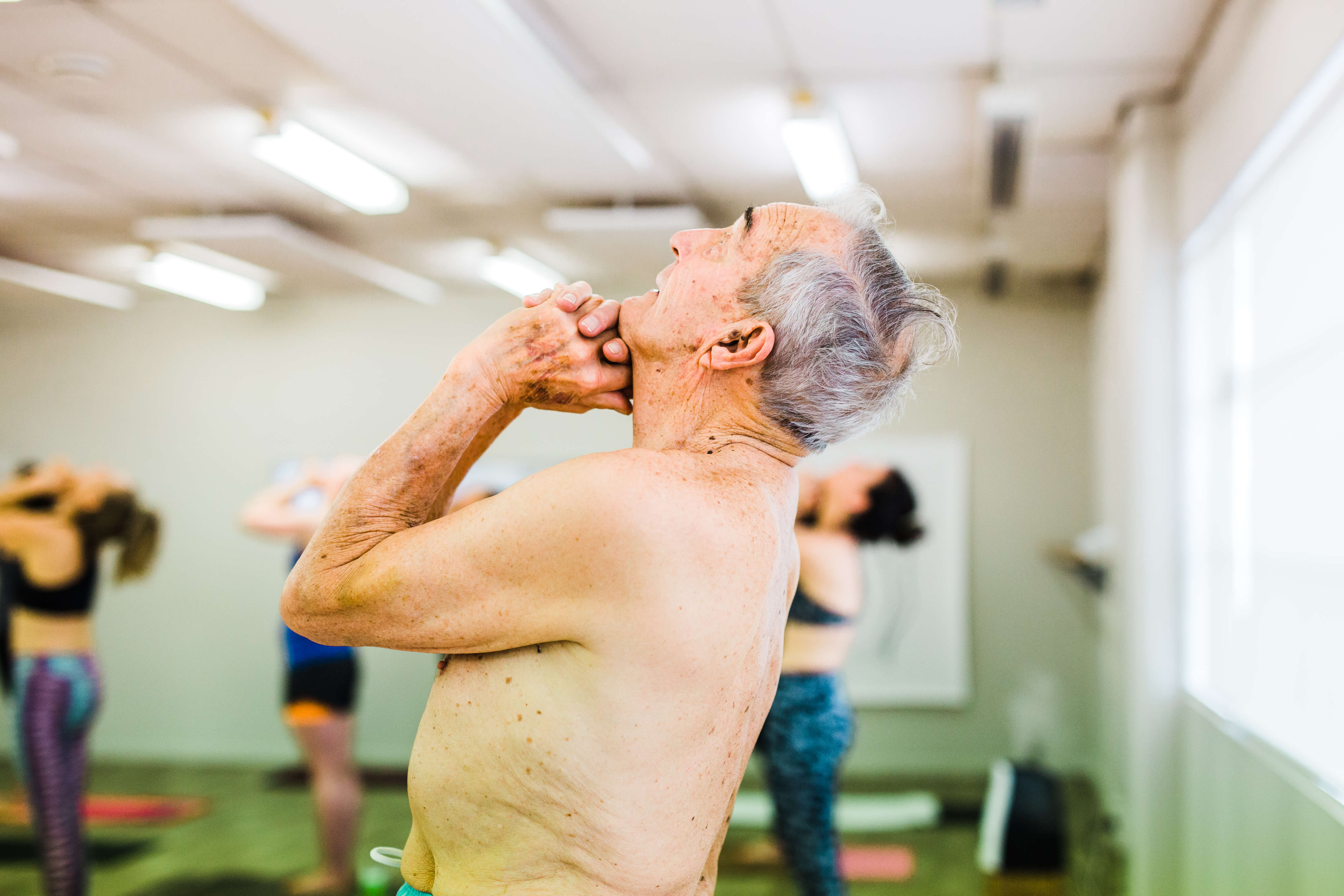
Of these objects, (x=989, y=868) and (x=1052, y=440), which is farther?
(x=1052, y=440)

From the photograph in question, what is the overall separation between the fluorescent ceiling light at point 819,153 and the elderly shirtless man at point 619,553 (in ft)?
7.30

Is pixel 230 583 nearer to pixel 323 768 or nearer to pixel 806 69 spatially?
pixel 323 768

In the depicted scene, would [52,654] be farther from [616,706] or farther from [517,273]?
[616,706]

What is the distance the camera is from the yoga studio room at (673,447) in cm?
79

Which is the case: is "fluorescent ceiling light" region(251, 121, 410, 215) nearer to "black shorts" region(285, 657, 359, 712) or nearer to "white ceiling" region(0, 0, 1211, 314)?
"white ceiling" region(0, 0, 1211, 314)

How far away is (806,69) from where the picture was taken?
2.93m

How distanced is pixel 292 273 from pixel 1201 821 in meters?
4.25

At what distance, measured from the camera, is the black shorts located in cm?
340

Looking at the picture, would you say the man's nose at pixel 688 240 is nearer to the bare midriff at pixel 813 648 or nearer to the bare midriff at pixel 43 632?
the bare midriff at pixel 813 648

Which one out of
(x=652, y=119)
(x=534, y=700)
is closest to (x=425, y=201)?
(x=652, y=119)

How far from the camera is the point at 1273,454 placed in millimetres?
2430

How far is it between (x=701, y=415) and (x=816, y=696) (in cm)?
226

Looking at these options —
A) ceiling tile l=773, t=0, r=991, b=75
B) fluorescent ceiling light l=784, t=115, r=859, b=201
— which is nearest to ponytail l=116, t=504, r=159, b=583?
fluorescent ceiling light l=784, t=115, r=859, b=201

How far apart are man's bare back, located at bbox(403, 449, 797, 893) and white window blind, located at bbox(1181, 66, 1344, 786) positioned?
5.23 feet
